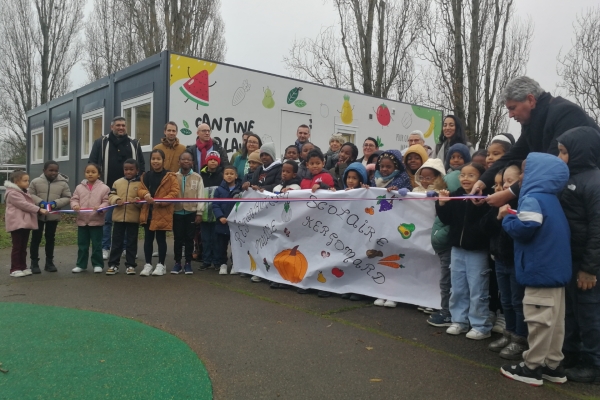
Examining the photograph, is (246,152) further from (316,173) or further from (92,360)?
(92,360)

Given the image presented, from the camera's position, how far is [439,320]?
491 centimetres

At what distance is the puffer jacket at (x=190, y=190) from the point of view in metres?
7.46

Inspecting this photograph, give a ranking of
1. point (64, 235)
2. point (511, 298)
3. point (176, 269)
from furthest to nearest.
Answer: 1. point (64, 235)
2. point (176, 269)
3. point (511, 298)

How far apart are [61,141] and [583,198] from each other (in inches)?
669

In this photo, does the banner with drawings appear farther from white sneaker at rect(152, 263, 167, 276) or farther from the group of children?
white sneaker at rect(152, 263, 167, 276)

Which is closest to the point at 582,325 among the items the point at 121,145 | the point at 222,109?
the point at 121,145

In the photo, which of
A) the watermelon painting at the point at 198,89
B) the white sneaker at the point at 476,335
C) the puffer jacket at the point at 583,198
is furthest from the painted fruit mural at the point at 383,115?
the puffer jacket at the point at 583,198

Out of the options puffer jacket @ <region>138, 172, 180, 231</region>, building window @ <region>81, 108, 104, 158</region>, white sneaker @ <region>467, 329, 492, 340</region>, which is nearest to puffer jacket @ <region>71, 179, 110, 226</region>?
puffer jacket @ <region>138, 172, 180, 231</region>

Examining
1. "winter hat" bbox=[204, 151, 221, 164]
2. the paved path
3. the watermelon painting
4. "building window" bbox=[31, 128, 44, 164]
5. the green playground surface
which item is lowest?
the green playground surface

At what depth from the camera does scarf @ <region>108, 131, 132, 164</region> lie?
852cm

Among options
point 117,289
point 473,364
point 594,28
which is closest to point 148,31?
point 594,28

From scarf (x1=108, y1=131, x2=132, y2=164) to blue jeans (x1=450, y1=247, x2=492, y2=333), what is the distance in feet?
19.3

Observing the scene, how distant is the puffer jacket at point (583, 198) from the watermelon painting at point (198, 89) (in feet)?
25.4

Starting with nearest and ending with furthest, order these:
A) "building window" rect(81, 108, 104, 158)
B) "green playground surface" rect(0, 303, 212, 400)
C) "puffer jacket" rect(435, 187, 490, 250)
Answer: "green playground surface" rect(0, 303, 212, 400) < "puffer jacket" rect(435, 187, 490, 250) < "building window" rect(81, 108, 104, 158)
